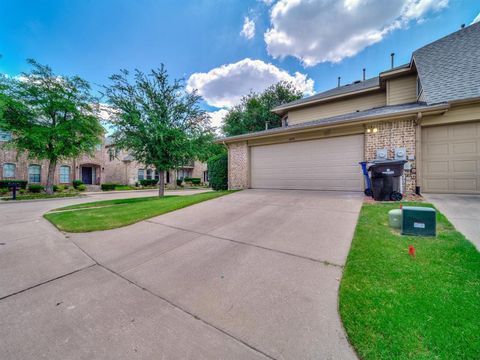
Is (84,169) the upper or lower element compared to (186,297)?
upper

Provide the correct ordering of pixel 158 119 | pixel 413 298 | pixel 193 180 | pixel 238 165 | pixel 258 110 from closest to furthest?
1. pixel 413 298
2. pixel 158 119
3. pixel 238 165
4. pixel 258 110
5. pixel 193 180

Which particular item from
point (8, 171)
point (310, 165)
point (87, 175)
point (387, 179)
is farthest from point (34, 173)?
point (387, 179)

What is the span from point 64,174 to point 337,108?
25313 mm

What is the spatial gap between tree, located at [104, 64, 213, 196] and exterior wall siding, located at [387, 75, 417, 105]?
9.29m

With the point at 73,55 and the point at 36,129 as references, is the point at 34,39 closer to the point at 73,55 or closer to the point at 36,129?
the point at 73,55

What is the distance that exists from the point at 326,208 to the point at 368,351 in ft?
13.1

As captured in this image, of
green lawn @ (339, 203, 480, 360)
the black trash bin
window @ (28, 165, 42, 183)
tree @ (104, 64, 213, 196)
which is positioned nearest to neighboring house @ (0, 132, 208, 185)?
window @ (28, 165, 42, 183)

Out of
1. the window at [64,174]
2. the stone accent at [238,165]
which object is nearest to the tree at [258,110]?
the stone accent at [238,165]

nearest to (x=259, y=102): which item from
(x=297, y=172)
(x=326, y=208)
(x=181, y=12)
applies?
(x=181, y=12)

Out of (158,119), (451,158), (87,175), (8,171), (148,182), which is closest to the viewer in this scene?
(451,158)

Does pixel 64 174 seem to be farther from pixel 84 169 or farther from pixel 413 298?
pixel 413 298

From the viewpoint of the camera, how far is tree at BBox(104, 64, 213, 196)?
934cm

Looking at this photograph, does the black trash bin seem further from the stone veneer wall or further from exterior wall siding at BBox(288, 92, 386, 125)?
exterior wall siding at BBox(288, 92, 386, 125)

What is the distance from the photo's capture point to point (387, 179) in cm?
560
